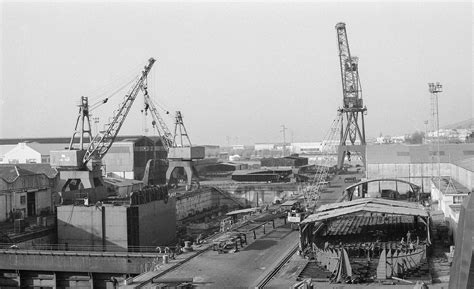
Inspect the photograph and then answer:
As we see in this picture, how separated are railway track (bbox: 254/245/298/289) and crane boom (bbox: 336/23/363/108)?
54.4 meters

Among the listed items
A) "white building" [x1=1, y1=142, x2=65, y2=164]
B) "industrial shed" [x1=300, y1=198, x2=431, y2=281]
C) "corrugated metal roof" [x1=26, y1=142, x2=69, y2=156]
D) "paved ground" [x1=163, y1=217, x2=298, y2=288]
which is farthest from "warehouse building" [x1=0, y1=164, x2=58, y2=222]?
"corrugated metal roof" [x1=26, y1=142, x2=69, y2=156]

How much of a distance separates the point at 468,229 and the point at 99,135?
51012 millimetres

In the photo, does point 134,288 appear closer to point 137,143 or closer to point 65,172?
point 65,172

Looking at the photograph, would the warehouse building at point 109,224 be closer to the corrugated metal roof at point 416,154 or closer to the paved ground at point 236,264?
the paved ground at point 236,264

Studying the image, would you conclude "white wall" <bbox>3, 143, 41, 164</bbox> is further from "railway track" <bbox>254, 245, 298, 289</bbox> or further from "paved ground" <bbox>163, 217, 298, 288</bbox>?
"railway track" <bbox>254, 245, 298, 289</bbox>

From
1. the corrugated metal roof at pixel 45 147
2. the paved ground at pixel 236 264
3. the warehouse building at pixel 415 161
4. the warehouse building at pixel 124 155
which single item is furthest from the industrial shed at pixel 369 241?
the corrugated metal roof at pixel 45 147

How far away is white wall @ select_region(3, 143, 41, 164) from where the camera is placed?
8512 cm

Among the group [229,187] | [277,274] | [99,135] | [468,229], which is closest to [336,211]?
[277,274]

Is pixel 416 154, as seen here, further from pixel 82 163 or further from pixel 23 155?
pixel 23 155

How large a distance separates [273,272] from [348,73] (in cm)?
6023

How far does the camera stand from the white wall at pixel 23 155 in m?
85.1

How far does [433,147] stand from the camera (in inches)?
2297

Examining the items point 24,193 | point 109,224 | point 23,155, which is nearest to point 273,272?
point 109,224

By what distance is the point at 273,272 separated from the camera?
2448 cm
